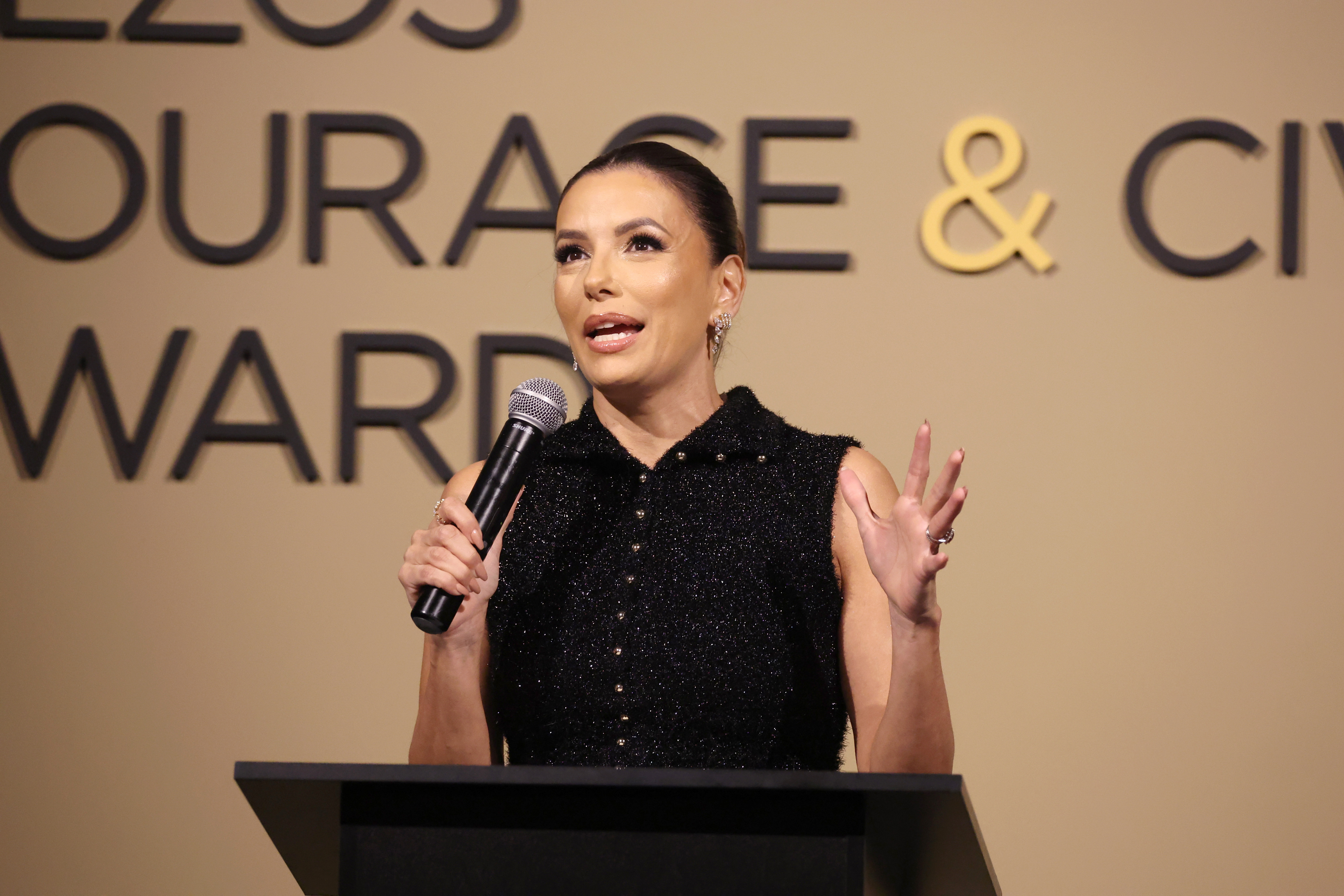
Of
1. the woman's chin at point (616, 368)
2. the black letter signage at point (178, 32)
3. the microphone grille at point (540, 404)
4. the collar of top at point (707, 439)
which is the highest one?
the black letter signage at point (178, 32)

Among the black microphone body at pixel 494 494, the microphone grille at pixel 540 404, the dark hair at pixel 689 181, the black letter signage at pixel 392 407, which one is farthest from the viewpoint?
the black letter signage at pixel 392 407

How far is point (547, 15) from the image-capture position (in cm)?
316

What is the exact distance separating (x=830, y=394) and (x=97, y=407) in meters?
1.62

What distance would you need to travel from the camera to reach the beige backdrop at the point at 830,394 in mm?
2971

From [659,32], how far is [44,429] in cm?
162

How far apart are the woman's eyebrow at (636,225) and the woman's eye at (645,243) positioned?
1 centimetres

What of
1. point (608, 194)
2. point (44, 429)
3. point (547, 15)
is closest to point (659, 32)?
point (547, 15)

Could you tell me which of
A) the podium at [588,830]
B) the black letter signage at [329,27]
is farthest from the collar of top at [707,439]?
the black letter signage at [329,27]

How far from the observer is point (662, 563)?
5.81ft

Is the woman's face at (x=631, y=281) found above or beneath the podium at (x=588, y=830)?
above

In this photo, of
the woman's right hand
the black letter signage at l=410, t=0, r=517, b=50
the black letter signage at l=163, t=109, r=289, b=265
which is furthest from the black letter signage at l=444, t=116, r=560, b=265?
the woman's right hand

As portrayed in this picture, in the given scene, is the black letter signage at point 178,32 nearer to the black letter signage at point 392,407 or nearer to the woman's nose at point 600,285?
the black letter signage at point 392,407

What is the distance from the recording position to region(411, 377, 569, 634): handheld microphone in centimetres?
132

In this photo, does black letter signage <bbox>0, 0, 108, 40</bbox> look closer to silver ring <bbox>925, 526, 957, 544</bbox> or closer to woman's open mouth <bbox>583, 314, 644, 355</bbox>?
woman's open mouth <bbox>583, 314, 644, 355</bbox>
